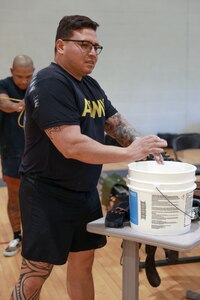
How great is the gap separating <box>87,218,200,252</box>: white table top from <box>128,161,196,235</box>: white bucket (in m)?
0.02

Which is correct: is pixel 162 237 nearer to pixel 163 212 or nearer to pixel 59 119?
pixel 163 212

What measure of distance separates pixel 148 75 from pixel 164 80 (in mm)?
286

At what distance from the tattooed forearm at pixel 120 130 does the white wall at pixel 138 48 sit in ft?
14.0

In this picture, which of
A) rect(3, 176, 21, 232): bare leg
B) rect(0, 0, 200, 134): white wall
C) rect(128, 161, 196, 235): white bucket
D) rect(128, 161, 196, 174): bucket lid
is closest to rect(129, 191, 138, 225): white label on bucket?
rect(128, 161, 196, 235): white bucket

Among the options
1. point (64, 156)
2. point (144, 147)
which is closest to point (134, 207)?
point (144, 147)

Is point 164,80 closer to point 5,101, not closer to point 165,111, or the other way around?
point 165,111

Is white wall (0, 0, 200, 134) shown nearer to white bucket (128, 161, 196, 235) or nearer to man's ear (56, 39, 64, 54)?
man's ear (56, 39, 64, 54)

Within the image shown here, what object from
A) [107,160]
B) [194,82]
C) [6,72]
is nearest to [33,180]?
[107,160]

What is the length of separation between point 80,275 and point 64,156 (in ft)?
2.09

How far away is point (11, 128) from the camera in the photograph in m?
3.08

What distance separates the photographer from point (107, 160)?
1.53 meters

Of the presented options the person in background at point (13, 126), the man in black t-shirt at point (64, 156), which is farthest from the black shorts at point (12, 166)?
the man in black t-shirt at point (64, 156)

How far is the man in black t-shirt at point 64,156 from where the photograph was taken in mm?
1539

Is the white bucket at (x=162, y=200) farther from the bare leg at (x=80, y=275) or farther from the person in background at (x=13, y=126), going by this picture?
the person in background at (x=13, y=126)
